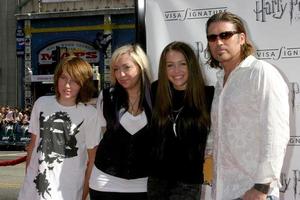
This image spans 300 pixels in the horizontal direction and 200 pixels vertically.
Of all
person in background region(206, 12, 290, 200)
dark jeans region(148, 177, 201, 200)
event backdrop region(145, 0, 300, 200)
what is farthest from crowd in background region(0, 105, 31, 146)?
person in background region(206, 12, 290, 200)

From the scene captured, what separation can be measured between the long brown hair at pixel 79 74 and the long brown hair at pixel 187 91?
0.59 metres

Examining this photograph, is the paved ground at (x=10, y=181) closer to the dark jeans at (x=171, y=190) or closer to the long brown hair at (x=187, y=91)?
the dark jeans at (x=171, y=190)

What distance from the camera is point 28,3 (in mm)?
29797

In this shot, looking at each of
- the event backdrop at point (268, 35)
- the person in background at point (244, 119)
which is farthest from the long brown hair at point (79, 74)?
the person in background at point (244, 119)

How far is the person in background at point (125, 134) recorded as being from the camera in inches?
127

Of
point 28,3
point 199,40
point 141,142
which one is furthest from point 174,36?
point 28,3

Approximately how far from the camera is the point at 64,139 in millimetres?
3445

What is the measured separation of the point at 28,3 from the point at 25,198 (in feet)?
90.5

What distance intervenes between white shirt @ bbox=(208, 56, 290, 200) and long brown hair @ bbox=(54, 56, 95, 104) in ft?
3.23

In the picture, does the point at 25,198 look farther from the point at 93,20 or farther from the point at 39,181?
the point at 93,20

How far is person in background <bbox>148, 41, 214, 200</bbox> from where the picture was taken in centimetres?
→ 304

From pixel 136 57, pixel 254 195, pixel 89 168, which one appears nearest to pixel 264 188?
pixel 254 195

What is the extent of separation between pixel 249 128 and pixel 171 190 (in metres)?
0.66

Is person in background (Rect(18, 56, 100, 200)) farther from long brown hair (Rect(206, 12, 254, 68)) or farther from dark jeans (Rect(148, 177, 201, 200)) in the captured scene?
long brown hair (Rect(206, 12, 254, 68))
